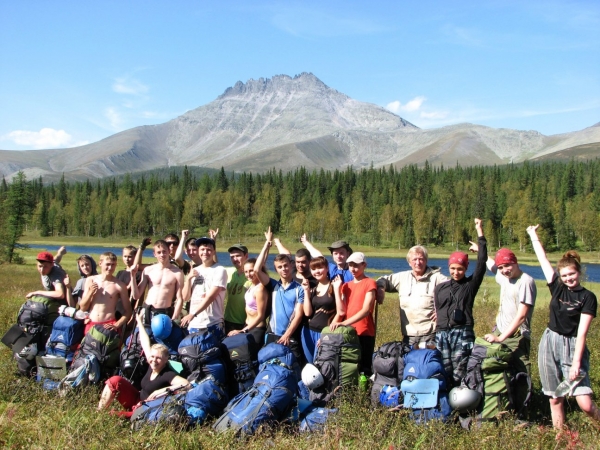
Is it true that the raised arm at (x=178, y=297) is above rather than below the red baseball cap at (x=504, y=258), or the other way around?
below

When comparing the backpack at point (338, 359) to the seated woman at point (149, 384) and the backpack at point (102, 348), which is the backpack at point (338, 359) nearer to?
the seated woman at point (149, 384)

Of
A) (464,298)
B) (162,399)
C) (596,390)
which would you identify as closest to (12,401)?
(162,399)

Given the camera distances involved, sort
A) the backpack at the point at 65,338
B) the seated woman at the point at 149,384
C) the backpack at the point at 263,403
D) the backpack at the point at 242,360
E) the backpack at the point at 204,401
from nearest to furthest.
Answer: the backpack at the point at 263,403 → the backpack at the point at 204,401 → the seated woman at the point at 149,384 → the backpack at the point at 242,360 → the backpack at the point at 65,338

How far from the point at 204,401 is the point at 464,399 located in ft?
11.0

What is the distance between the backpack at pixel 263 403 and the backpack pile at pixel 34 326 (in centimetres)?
453

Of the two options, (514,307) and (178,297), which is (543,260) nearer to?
(514,307)

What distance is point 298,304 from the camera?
A: 825cm

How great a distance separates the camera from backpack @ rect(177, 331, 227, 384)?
7.35 m

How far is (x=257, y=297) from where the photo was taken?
880 centimetres

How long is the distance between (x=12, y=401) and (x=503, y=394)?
22.6 ft

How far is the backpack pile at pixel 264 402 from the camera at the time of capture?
20.6 ft

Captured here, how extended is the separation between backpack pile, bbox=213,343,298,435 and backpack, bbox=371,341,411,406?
1.18 metres

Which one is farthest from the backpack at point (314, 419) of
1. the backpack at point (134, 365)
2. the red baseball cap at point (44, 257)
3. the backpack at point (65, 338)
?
the red baseball cap at point (44, 257)

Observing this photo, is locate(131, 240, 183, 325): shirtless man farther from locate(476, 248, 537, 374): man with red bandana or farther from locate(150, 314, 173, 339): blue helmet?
locate(476, 248, 537, 374): man with red bandana
